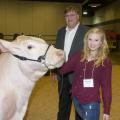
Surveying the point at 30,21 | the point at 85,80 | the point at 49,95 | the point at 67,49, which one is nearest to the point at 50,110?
the point at 49,95

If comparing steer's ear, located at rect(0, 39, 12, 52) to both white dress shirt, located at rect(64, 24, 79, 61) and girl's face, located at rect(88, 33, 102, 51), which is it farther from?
white dress shirt, located at rect(64, 24, 79, 61)

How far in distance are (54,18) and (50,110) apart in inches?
537

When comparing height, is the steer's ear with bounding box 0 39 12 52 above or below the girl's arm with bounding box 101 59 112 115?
above

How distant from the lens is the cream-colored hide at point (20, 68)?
8.14ft

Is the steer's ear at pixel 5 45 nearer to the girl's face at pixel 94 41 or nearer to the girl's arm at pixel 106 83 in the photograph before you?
the girl's face at pixel 94 41

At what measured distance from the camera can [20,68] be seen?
8.34 feet

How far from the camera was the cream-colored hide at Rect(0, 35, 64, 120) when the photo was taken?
2.48m

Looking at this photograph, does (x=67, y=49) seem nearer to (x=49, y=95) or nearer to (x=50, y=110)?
(x=50, y=110)

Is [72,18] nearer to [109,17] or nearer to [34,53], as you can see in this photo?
[34,53]

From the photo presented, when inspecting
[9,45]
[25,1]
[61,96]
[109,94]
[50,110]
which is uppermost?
[25,1]

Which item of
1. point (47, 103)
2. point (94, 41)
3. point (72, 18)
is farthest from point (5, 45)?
point (47, 103)

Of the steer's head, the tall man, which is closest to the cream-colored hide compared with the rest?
the steer's head

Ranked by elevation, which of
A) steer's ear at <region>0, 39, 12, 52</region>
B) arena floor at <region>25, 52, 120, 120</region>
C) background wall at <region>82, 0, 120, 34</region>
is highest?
background wall at <region>82, 0, 120, 34</region>

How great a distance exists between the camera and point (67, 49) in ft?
11.8
